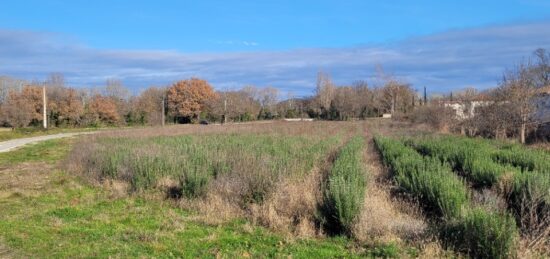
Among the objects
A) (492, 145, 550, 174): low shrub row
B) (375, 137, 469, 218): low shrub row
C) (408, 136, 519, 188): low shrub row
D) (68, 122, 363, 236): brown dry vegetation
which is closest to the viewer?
(375, 137, 469, 218): low shrub row

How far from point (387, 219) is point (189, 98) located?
233 feet

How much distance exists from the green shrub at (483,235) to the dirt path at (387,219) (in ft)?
2.07

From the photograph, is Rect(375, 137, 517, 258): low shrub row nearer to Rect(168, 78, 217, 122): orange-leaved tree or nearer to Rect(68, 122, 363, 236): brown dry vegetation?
Rect(68, 122, 363, 236): brown dry vegetation

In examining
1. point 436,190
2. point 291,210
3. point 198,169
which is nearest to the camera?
point 436,190

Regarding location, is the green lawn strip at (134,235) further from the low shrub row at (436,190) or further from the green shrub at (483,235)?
the low shrub row at (436,190)

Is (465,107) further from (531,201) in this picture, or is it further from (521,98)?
(531,201)

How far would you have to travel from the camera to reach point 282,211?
31.0 ft

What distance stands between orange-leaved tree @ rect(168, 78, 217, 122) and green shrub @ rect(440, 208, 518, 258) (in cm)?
7125

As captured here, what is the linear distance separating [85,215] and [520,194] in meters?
8.39

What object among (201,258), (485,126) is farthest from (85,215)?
(485,126)

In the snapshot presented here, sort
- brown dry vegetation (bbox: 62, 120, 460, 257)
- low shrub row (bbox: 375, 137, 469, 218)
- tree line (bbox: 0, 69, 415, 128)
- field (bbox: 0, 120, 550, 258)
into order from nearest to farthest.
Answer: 1. field (bbox: 0, 120, 550, 258)
2. brown dry vegetation (bbox: 62, 120, 460, 257)
3. low shrub row (bbox: 375, 137, 469, 218)
4. tree line (bbox: 0, 69, 415, 128)

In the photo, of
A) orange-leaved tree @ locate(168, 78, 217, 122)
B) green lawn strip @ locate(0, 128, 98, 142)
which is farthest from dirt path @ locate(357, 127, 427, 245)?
orange-leaved tree @ locate(168, 78, 217, 122)

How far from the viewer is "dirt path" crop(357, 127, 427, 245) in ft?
25.4

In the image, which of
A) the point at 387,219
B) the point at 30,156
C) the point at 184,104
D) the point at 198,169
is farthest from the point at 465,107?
the point at 184,104
